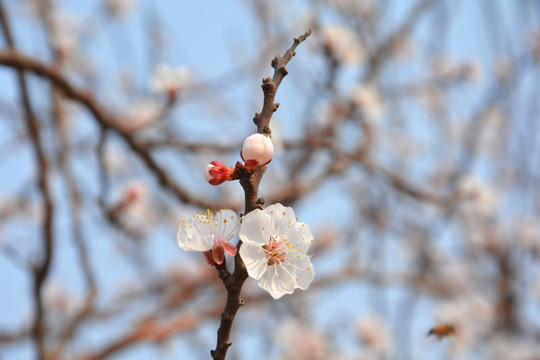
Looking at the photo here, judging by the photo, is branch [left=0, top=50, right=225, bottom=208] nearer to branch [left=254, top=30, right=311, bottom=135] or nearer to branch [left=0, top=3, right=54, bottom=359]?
branch [left=0, top=3, right=54, bottom=359]

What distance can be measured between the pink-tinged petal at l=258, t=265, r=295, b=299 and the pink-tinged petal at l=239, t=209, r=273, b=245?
10cm

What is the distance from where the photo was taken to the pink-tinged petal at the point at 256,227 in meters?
0.65

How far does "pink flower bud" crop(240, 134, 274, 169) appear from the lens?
2.28 feet

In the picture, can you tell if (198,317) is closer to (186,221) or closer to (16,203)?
(16,203)

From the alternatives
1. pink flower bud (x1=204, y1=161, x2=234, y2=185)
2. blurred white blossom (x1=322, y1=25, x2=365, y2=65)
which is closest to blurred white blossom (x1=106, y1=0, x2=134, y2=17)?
blurred white blossom (x1=322, y1=25, x2=365, y2=65)

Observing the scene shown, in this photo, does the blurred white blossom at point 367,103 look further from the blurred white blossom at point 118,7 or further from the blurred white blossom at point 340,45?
the blurred white blossom at point 118,7

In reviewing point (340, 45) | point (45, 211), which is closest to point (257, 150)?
point (45, 211)

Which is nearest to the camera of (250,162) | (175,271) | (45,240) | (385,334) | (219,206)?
(250,162)

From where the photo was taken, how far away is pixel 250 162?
71cm

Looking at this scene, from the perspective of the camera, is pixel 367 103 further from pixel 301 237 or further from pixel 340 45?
pixel 301 237

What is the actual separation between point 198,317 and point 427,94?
394 cm

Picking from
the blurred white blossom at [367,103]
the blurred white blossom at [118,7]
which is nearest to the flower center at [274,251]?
the blurred white blossom at [367,103]

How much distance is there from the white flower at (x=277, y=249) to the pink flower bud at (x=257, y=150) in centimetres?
7

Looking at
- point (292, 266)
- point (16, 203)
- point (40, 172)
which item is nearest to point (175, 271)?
point (16, 203)
